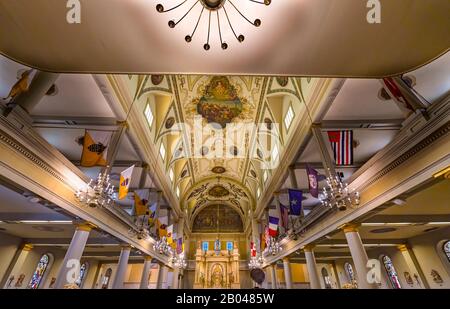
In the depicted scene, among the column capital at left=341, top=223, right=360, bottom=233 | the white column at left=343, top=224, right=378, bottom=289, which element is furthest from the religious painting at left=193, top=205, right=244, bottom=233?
the white column at left=343, top=224, right=378, bottom=289

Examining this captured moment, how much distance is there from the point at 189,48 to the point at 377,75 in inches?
143

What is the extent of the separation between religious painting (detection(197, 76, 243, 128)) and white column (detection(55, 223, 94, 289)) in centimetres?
1144

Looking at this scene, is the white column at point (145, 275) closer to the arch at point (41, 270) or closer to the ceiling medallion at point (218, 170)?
the arch at point (41, 270)

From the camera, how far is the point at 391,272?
16641 mm

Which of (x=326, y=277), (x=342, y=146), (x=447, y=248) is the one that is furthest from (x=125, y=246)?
(x=326, y=277)

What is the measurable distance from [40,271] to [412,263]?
27935 millimetres

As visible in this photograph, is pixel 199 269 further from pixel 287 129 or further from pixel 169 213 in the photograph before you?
pixel 287 129

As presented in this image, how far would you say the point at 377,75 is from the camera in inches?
165

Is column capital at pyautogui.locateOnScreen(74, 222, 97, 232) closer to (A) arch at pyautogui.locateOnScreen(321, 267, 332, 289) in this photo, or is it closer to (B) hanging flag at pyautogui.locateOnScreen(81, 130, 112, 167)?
(B) hanging flag at pyautogui.locateOnScreen(81, 130, 112, 167)

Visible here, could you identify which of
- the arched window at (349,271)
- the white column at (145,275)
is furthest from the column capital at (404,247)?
the white column at (145,275)

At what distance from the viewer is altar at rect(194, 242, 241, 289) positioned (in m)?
28.5

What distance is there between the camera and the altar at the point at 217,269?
28.5 metres

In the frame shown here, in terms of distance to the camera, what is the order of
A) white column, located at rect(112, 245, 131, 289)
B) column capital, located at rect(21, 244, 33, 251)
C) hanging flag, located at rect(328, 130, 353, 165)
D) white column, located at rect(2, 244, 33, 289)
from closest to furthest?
hanging flag, located at rect(328, 130, 353, 165)
white column, located at rect(112, 245, 131, 289)
white column, located at rect(2, 244, 33, 289)
column capital, located at rect(21, 244, 33, 251)

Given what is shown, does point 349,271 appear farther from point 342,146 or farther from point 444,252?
point 342,146
